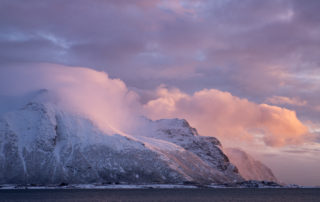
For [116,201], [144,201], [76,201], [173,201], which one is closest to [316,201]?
[173,201]

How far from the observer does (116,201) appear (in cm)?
18950

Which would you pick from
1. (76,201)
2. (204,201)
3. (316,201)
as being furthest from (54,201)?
(316,201)

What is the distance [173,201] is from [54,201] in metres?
57.1

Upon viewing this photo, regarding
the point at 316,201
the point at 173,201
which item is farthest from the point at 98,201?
the point at 316,201

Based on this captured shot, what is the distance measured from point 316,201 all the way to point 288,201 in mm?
13486

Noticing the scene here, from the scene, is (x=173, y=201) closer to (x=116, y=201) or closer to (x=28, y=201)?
(x=116, y=201)

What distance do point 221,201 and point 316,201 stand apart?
45955 millimetres

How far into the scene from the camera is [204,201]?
192 meters

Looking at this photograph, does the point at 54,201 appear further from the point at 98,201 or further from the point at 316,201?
the point at 316,201

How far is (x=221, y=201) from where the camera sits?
643 feet

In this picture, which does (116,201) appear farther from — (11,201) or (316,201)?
(316,201)

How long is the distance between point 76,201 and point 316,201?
11444cm

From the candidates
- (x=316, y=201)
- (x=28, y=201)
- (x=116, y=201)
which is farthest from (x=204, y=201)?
(x=28, y=201)

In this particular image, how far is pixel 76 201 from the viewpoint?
196 meters
